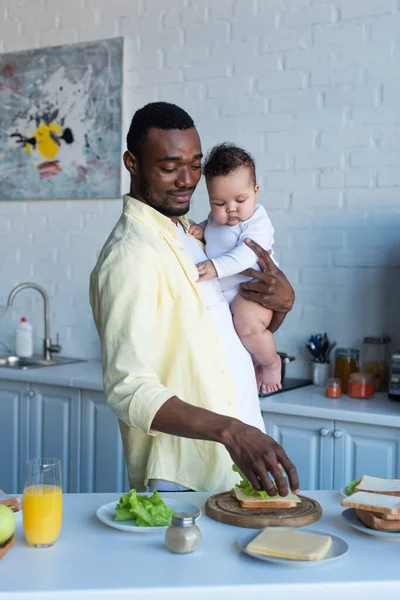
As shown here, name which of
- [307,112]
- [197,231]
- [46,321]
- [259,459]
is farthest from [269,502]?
[46,321]

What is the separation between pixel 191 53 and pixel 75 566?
3069mm

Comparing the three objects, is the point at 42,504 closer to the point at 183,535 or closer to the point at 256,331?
the point at 183,535

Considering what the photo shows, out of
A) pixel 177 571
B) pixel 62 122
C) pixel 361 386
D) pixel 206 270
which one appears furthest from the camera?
pixel 62 122

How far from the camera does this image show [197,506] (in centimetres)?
180

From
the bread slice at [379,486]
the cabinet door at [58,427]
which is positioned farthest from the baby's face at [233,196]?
the cabinet door at [58,427]

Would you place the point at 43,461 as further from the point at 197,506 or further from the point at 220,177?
the point at 220,177

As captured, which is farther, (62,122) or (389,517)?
(62,122)

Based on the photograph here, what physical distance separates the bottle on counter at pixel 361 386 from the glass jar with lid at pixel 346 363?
0.12 meters

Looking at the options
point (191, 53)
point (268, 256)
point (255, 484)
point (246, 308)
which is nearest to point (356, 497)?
point (255, 484)

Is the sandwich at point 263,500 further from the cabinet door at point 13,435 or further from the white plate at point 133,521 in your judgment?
the cabinet door at point 13,435

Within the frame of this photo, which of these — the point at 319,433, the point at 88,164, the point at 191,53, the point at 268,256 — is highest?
the point at 191,53

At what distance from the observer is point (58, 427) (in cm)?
384

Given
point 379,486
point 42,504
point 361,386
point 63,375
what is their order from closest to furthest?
point 42,504, point 379,486, point 361,386, point 63,375

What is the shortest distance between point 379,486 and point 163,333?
628 millimetres
